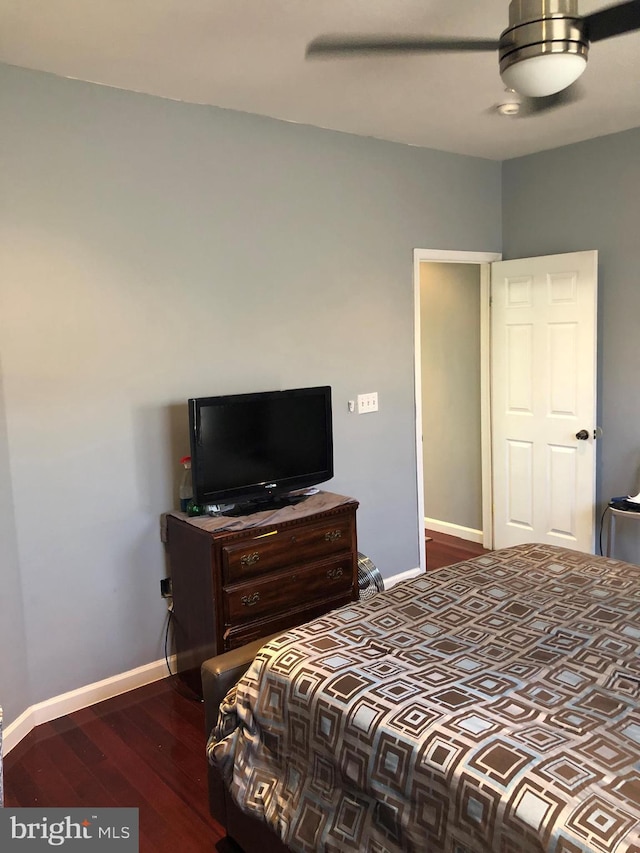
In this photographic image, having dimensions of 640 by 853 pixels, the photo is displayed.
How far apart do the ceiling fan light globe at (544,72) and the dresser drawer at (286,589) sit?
213 cm

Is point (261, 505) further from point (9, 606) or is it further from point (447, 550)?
point (447, 550)

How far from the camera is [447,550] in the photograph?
499 centimetres

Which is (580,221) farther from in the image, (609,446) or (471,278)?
(609,446)

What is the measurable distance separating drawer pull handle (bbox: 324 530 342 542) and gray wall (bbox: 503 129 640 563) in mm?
2039

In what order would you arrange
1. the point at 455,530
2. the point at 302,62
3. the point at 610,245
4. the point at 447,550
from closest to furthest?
the point at 302,62, the point at 610,245, the point at 447,550, the point at 455,530

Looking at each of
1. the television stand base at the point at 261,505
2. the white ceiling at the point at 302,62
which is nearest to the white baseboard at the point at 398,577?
the television stand base at the point at 261,505

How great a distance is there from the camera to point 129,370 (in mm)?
3023

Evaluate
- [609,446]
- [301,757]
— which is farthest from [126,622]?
[609,446]

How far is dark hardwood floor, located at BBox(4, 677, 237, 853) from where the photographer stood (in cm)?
225

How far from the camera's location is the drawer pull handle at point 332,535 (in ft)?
10.4

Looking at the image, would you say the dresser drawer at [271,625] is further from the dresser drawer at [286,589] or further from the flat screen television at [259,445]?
the flat screen television at [259,445]

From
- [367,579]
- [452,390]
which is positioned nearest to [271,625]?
[367,579]

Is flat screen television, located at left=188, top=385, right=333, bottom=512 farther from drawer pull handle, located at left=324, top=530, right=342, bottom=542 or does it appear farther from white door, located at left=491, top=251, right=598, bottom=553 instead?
white door, located at left=491, top=251, right=598, bottom=553

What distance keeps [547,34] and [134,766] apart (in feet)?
9.11
